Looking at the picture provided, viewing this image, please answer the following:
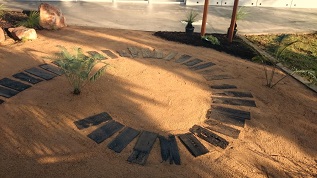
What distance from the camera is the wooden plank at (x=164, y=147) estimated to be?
3.65 meters

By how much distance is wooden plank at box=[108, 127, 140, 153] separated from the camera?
12.2 feet

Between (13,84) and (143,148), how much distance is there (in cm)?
298

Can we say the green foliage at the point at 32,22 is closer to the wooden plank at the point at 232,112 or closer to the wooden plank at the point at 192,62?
the wooden plank at the point at 192,62

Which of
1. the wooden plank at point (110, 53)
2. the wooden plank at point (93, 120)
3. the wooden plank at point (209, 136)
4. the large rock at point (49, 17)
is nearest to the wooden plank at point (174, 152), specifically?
the wooden plank at point (209, 136)

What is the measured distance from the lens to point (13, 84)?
5055 millimetres

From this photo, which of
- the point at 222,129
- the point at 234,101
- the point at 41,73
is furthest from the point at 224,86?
the point at 41,73

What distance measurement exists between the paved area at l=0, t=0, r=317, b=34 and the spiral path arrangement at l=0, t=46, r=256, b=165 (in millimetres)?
4026

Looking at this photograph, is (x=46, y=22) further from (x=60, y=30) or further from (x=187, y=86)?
(x=187, y=86)

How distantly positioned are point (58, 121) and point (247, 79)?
13.1 ft

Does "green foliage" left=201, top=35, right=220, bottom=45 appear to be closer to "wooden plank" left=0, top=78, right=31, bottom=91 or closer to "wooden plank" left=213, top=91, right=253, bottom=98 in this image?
"wooden plank" left=213, top=91, right=253, bottom=98

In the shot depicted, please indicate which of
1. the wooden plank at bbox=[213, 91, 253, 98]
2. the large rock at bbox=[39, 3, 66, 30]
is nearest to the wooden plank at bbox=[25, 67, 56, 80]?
the large rock at bbox=[39, 3, 66, 30]

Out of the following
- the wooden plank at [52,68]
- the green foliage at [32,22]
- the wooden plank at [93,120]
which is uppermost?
the green foliage at [32,22]

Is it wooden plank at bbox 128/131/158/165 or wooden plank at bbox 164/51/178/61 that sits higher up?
wooden plank at bbox 164/51/178/61

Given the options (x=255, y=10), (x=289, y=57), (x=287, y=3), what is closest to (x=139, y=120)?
(x=289, y=57)
